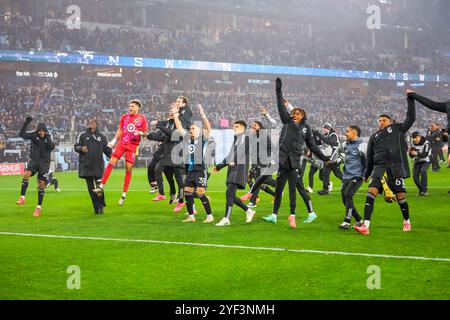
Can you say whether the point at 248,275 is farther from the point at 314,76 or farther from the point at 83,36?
the point at 314,76

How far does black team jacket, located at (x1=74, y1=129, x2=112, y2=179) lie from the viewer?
49.2ft

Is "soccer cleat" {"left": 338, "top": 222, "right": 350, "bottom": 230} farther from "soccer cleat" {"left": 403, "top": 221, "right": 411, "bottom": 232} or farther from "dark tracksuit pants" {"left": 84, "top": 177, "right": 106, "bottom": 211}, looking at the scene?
"dark tracksuit pants" {"left": 84, "top": 177, "right": 106, "bottom": 211}

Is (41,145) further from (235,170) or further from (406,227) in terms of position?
(406,227)

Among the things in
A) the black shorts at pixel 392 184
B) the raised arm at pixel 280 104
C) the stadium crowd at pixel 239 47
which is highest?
the stadium crowd at pixel 239 47

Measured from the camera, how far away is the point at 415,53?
71062mm

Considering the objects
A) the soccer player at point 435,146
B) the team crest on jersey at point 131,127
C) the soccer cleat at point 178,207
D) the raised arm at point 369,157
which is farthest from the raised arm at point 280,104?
the soccer player at point 435,146

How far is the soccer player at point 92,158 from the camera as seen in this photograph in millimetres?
14992

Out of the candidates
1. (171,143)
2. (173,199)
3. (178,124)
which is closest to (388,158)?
(178,124)

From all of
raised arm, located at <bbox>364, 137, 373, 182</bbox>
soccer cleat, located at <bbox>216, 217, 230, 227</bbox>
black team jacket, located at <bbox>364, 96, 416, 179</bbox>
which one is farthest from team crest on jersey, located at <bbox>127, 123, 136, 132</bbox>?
black team jacket, located at <bbox>364, 96, 416, 179</bbox>

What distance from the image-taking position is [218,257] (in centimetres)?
951

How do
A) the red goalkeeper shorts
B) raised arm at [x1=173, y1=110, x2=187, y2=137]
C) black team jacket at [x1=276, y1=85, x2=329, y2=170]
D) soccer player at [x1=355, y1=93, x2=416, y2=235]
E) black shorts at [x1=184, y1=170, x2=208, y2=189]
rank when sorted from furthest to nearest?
the red goalkeeper shorts, raised arm at [x1=173, y1=110, x2=187, y2=137], black shorts at [x1=184, y1=170, x2=208, y2=189], black team jacket at [x1=276, y1=85, x2=329, y2=170], soccer player at [x1=355, y1=93, x2=416, y2=235]

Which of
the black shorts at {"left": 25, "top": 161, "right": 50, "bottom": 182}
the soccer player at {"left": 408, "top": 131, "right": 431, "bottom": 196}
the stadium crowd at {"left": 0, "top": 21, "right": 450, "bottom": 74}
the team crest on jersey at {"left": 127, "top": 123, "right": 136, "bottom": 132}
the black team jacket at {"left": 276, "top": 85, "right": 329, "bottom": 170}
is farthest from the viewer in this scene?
the stadium crowd at {"left": 0, "top": 21, "right": 450, "bottom": 74}

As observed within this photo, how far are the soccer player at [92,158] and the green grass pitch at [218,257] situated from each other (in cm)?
56

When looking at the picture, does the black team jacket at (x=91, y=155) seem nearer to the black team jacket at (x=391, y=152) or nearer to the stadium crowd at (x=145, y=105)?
the black team jacket at (x=391, y=152)
